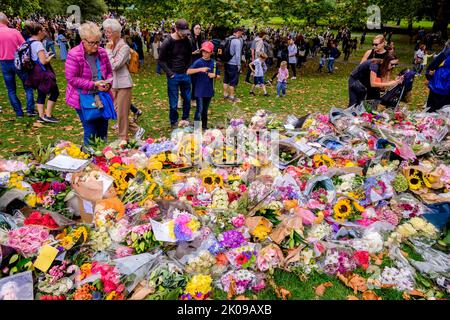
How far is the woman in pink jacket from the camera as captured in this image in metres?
3.70

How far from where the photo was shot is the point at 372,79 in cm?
538

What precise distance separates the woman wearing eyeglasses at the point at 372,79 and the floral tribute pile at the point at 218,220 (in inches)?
73.4

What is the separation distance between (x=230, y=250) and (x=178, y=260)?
43 cm

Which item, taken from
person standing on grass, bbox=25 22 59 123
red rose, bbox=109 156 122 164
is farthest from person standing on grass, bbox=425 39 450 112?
person standing on grass, bbox=25 22 59 123

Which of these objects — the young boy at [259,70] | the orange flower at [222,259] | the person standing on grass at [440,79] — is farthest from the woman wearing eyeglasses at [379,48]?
the orange flower at [222,259]

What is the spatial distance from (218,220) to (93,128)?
2.33 m

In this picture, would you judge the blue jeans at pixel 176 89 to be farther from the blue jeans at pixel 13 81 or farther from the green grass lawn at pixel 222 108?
the blue jeans at pixel 13 81

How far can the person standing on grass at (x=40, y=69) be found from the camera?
5.46m

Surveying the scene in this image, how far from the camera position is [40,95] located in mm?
6070

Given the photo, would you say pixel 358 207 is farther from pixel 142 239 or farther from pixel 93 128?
pixel 93 128

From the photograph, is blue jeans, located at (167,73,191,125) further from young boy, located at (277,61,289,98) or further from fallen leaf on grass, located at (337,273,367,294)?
fallen leaf on grass, located at (337,273,367,294)

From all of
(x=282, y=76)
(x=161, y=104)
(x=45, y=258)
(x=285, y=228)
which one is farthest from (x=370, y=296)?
(x=282, y=76)
